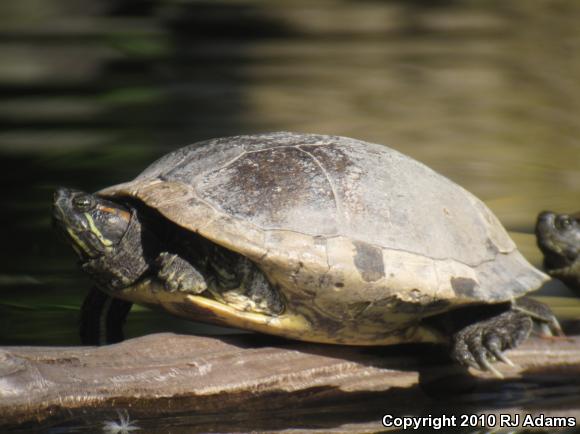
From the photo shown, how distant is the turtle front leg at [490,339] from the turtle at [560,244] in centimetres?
71

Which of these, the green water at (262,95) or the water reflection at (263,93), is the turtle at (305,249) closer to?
the green water at (262,95)

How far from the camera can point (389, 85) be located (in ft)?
28.7

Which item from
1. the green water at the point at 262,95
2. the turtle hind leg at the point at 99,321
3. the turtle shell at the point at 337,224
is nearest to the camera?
the turtle shell at the point at 337,224

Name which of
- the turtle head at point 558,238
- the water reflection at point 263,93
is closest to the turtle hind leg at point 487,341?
the turtle head at point 558,238

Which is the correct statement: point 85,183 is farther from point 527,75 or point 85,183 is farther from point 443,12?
point 443,12

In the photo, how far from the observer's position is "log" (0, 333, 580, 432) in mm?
2934

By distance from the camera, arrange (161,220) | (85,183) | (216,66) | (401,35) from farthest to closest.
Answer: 1. (401,35)
2. (216,66)
3. (85,183)
4. (161,220)

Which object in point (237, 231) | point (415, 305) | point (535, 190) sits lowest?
point (535, 190)

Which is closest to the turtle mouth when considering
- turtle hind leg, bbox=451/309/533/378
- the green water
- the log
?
the log

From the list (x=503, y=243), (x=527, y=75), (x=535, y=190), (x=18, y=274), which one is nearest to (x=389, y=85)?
(x=527, y=75)

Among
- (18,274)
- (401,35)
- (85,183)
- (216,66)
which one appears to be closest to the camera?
(18,274)

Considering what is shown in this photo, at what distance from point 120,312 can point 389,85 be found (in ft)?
17.9

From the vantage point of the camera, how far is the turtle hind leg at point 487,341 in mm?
3273

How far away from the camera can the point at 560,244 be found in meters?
4.09
